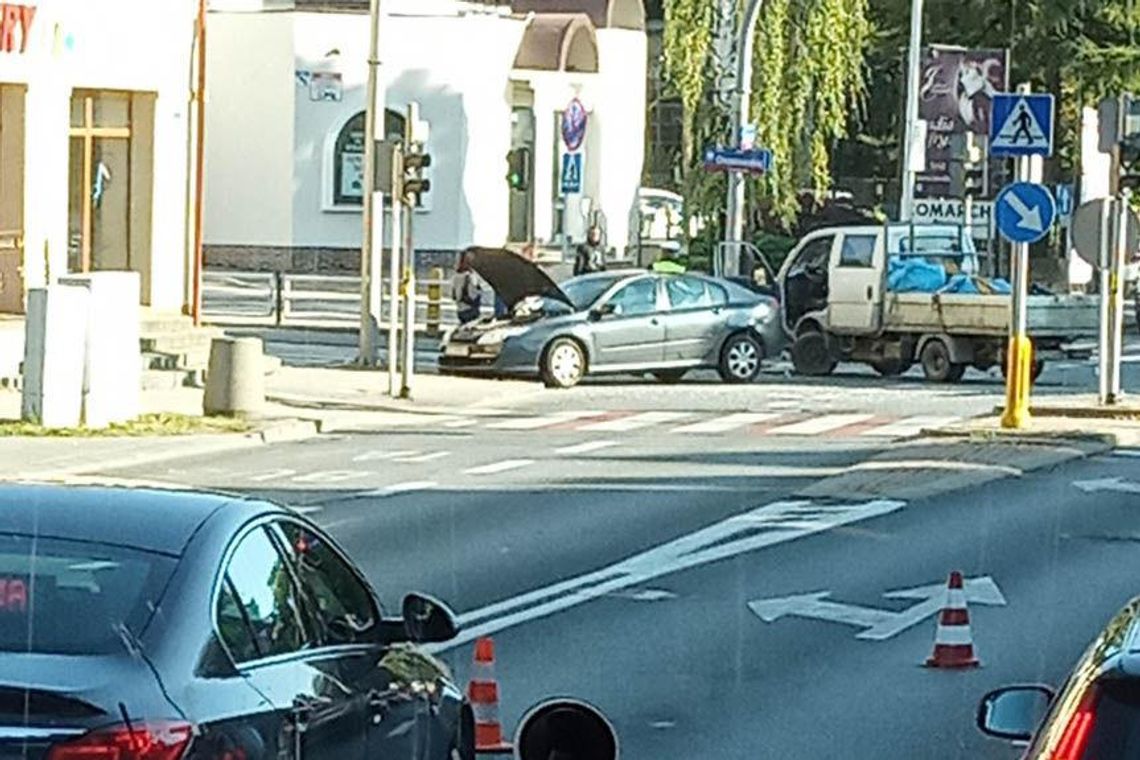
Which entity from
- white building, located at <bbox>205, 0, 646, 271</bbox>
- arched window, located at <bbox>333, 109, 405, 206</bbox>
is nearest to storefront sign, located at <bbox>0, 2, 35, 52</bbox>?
white building, located at <bbox>205, 0, 646, 271</bbox>

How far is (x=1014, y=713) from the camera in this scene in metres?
6.65

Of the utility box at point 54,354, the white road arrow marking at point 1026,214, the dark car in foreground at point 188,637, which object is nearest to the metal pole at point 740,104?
the white road arrow marking at point 1026,214

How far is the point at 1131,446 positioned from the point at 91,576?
20753 mm

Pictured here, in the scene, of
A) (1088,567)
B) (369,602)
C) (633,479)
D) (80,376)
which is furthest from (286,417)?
(369,602)

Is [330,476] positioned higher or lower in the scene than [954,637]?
lower

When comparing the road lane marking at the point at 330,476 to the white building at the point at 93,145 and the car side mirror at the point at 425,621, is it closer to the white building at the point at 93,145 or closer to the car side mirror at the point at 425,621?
the white building at the point at 93,145

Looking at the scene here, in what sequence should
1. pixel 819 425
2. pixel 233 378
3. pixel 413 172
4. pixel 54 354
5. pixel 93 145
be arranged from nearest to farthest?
pixel 54 354 < pixel 233 378 < pixel 819 425 < pixel 413 172 < pixel 93 145

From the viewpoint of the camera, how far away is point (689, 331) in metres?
35.8

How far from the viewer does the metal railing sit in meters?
45.2

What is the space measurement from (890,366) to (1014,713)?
32.5 meters

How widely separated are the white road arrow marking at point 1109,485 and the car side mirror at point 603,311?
12.7 metres

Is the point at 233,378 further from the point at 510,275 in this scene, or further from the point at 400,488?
the point at 510,275

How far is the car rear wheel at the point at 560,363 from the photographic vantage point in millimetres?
34625

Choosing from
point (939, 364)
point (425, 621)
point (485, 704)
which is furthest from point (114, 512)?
point (939, 364)
